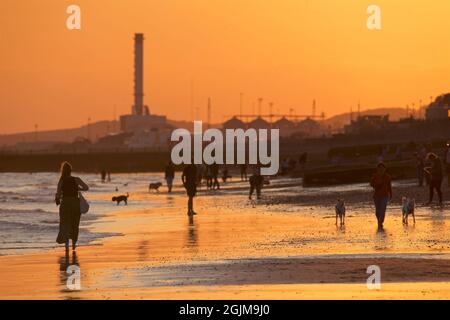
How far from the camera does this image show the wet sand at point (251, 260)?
14.9 m

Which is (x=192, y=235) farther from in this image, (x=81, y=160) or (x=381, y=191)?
(x=81, y=160)

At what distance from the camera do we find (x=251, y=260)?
18.7m

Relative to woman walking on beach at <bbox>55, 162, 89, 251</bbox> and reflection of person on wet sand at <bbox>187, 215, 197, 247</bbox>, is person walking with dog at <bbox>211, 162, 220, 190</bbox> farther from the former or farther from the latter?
woman walking on beach at <bbox>55, 162, 89, 251</bbox>

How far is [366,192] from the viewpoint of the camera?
39.3 metres

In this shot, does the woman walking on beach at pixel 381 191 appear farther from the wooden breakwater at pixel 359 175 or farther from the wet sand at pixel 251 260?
the wooden breakwater at pixel 359 175

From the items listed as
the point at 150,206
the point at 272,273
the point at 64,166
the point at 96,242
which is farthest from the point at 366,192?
the point at 272,273

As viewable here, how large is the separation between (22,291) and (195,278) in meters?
2.30

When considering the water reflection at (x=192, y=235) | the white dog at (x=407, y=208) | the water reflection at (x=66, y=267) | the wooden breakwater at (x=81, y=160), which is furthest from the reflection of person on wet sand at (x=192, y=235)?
the wooden breakwater at (x=81, y=160)

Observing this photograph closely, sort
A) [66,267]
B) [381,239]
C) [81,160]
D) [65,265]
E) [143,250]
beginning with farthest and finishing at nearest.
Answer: [81,160] < [381,239] < [143,250] < [65,265] < [66,267]

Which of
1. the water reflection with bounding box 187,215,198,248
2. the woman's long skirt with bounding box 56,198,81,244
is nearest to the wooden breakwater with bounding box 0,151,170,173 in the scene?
the water reflection with bounding box 187,215,198,248

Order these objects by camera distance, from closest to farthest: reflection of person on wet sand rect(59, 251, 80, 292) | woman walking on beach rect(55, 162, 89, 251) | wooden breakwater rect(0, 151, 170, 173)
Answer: reflection of person on wet sand rect(59, 251, 80, 292)
woman walking on beach rect(55, 162, 89, 251)
wooden breakwater rect(0, 151, 170, 173)

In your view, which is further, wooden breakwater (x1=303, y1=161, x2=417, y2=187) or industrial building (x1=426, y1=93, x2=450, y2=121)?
industrial building (x1=426, y1=93, x2=450, y2=121)

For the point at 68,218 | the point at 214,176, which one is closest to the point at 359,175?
the point at 214,176

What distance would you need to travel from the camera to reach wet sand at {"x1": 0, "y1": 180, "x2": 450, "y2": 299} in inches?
585
